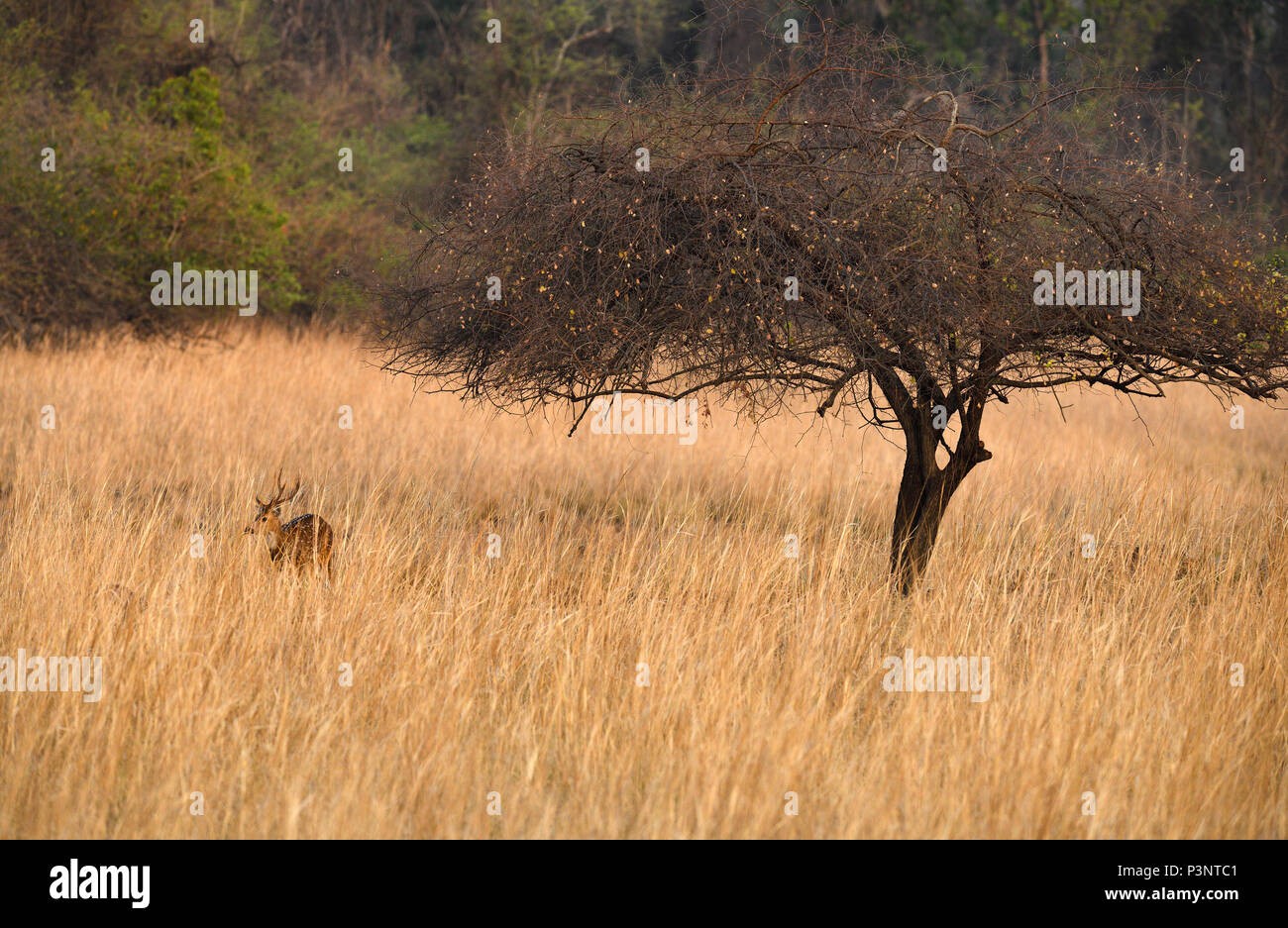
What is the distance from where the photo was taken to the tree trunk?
6.14 meters

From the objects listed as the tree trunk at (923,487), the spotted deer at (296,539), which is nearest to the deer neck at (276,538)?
the spotted deer at (296,539)

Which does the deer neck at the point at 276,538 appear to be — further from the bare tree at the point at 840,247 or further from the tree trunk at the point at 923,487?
the tree trunk at the point at 923,487

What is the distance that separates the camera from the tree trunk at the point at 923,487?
6137 millimetres

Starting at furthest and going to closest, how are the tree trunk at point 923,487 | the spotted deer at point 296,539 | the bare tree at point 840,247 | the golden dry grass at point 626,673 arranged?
the tree trunk at point 923,487 → the spotted deer at point 296,539 → the bare tree at point 840,247 → the golden dry grass at point 626,673

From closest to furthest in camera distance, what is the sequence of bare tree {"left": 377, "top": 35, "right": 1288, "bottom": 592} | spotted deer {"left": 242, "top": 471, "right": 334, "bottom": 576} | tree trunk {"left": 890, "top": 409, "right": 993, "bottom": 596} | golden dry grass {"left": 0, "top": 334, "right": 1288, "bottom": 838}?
1. golden dry grass {"left": 0, "top": 334, "right": 1288, "bottom": 838}
2. bare tree {"left": 377, "top": 35, "right": 1288, "bottom": 592}
3. spotted deer {"left": 242, "top": 471, "right": 334, "bottom": 576}
4. tree trunk {"left": 890, "top": 409, "right": 993, "bottom": 596}

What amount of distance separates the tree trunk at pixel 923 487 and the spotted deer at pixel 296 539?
3.08 meters

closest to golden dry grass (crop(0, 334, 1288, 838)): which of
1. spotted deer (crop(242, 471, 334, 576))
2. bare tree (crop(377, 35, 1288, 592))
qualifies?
spotted deer (crop(242, 471, 334, 576))

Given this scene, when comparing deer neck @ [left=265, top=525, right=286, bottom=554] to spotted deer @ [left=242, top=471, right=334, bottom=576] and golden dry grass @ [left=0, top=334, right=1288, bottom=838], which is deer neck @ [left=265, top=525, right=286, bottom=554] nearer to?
spotted deer @ [left=242, top=471, right=334, bottom=576]

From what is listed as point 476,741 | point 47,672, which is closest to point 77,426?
Answer: point 47,672

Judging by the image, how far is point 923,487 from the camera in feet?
20.4

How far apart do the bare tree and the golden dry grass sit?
116cm

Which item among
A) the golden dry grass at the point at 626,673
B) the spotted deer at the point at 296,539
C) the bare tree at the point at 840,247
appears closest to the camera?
the golden dry grass at the point at 626,673

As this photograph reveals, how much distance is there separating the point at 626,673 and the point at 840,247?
2.08 m

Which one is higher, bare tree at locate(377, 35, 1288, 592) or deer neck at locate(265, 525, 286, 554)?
bare tree at locate(377, 35, 1288, 592)
